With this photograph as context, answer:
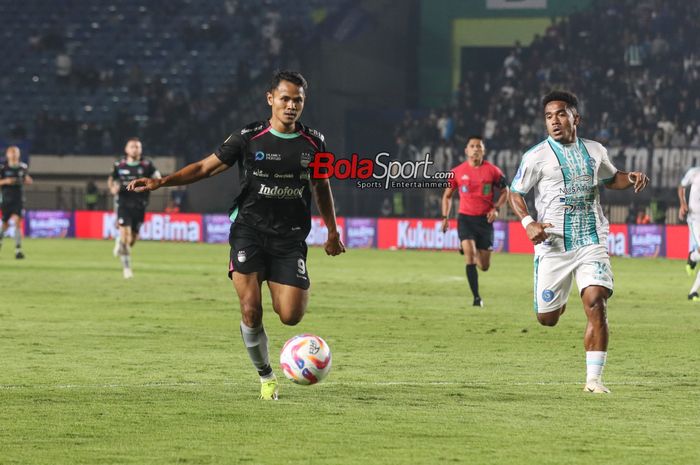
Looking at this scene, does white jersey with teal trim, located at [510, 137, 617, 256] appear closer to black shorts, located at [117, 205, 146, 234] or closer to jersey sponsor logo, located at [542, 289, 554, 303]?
jersey sponsor logo, located at [542, 289, 554, 303]

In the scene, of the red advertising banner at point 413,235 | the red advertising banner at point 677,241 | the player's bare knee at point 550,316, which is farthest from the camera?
the red advertising banner at point 413,235

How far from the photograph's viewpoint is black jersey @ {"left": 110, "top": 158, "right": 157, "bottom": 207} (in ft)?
78.7

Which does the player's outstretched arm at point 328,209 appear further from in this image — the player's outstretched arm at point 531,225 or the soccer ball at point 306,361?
the player's outstretched arm at point 531,225

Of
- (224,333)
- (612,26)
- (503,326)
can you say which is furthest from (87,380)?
(612,26)

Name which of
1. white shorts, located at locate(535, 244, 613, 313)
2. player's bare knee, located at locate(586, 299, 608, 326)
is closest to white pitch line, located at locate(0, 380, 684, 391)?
white shorts, located at locate(535, 244, 613, 313)

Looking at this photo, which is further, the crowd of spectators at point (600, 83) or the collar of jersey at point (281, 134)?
the crowd of spectators at point (600, 83)

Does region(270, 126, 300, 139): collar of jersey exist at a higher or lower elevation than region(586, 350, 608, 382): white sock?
higher

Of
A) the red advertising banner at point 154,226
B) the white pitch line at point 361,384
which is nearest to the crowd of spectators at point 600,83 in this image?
the red advertising banner at point 154,226

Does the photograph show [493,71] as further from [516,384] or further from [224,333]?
[516,384]

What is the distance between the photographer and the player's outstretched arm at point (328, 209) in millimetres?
9664

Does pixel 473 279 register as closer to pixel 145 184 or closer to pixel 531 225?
pixel 531 225

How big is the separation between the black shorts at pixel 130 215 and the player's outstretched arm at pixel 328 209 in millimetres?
14372

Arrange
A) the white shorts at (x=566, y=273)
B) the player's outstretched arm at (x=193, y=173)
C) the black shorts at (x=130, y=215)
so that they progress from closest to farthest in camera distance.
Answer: the player's outstretched arm at (x=193, y=173)
the white shorts at (x=566, y=273)
the black shorts at (x=130, y=215)

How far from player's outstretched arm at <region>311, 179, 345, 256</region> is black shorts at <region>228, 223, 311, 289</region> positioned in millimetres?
344
